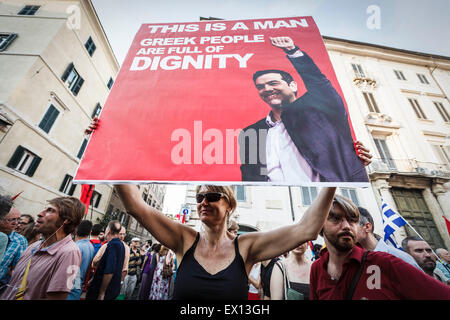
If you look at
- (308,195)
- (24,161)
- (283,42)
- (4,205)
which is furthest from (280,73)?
(24,161)

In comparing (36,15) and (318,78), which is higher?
(36,15)

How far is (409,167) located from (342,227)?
49.1 feet

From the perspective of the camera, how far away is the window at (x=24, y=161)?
9.76 meters

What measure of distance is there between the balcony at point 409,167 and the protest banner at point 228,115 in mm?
12555

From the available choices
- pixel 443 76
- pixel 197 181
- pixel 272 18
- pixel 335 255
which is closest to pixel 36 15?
pixel 272 18

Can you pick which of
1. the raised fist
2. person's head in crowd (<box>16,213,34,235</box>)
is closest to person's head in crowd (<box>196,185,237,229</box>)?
the raised fist

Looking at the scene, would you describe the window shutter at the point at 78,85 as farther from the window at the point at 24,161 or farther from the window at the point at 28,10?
the window at the point at 24,161

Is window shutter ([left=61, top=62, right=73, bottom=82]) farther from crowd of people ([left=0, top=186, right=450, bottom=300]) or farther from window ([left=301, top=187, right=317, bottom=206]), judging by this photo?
window ([left=301, top=187, right=317, bottom=206])

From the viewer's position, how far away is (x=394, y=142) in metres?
13.1

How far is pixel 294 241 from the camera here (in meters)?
1.41

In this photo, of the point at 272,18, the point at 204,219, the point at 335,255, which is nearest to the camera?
the point at 204,219

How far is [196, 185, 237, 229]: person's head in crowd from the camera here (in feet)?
5.29
